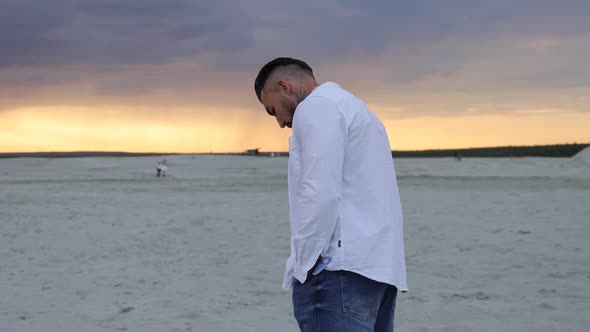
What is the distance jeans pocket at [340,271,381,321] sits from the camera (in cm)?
274

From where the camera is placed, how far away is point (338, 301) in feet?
9.04

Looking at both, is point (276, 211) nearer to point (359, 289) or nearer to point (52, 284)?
point (52, 284)

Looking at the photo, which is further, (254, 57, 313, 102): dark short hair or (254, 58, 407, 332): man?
(254, 57, 313, 102): dark short hair

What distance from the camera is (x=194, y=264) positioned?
378 inches

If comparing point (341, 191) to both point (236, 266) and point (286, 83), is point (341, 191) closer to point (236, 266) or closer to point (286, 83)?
point (286, 83)

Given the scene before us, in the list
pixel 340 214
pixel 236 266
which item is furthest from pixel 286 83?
pixel 236 266

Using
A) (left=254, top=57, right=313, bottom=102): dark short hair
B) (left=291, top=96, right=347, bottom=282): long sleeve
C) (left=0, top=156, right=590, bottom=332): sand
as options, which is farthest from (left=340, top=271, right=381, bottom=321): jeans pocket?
(left=0, top=156, right=590, bottom=332): sand

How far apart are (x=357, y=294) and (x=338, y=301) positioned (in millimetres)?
82

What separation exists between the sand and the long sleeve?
3.83m

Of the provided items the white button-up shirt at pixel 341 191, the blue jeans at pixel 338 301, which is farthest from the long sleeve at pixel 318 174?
the blue jeans at pixel 338 301

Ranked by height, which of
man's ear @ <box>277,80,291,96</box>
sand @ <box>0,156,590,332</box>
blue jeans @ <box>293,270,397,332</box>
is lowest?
sand @ <box>0,156,590,332</box>

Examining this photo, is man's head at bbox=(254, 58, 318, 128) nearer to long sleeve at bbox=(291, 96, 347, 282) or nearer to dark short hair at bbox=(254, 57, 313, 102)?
dark short hair at bbox=(254, 57, 313, 102)

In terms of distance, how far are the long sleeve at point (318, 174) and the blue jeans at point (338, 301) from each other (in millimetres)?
114

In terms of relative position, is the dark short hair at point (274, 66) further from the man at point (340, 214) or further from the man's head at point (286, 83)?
the man at point (340, 214)
